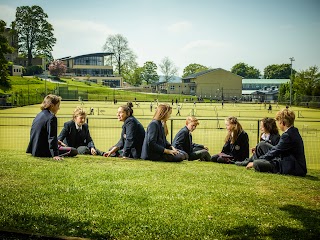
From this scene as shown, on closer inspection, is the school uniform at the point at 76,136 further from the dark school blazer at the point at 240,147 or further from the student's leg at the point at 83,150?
the dark school blazer at the point at 240,147

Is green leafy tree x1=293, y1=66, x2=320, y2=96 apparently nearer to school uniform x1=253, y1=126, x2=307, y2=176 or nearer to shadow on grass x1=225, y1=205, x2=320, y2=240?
school uniform x1=253, y1=126, x2=307, y2=176

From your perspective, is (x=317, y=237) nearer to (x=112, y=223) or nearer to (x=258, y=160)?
(x=112, y=223)

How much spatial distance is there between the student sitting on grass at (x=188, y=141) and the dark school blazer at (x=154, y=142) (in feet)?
2.78

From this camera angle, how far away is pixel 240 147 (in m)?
10.2

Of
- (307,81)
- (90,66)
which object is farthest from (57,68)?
(307,81)

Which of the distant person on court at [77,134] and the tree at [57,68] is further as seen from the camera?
the tree at [57,68]

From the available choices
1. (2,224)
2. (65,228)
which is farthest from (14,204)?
(65,228)

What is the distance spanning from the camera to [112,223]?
14.6ft

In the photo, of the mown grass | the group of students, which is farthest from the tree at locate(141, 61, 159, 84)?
the mown grass

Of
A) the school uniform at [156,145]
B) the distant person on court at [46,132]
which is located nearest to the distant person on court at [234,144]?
the school uniform at [156,145]

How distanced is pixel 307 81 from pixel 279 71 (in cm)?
9311

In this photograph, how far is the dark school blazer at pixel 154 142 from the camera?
351 inches

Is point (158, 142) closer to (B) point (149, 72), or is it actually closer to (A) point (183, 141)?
(A) point (183, 141)

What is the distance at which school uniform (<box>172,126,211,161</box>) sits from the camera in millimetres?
10203
